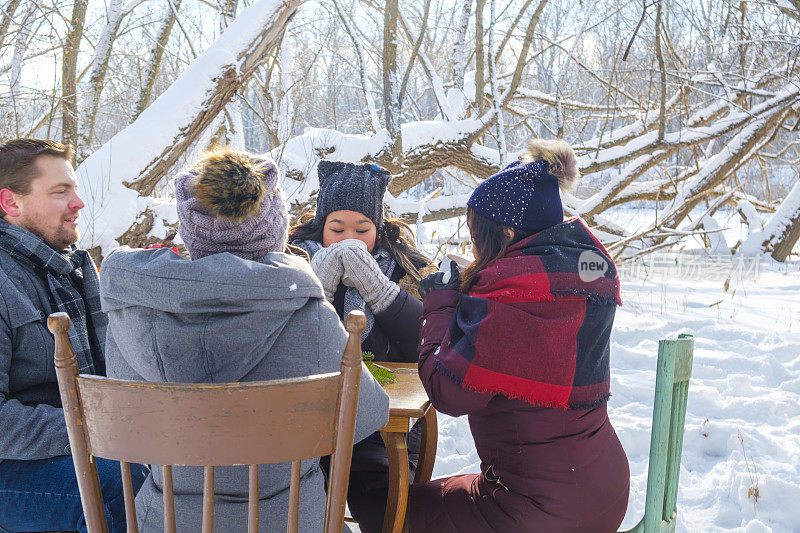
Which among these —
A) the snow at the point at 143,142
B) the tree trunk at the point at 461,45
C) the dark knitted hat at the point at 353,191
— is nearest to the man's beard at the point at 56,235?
the dark knitted hat at the point at 353,191

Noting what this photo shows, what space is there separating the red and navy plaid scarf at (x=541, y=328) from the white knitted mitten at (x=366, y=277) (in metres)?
0.59

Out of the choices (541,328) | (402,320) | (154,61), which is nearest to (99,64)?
(154,61)

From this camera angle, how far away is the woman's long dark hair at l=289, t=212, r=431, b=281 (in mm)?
2428

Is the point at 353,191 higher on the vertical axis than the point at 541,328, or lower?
higher

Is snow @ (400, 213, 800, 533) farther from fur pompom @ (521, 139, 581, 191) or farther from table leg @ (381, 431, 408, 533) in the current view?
table leg @ (381, 431, 408, 533)

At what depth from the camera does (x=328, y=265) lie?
2.08 m

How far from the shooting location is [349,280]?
2143mm

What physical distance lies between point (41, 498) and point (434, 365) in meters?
1.08

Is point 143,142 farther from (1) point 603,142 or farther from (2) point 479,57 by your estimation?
(1) point 603,142

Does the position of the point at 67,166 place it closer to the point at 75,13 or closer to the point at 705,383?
the point at 705,383

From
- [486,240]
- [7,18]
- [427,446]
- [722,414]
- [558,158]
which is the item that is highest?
[7,18]

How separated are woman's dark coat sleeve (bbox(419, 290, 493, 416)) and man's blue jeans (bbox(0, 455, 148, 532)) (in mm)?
906

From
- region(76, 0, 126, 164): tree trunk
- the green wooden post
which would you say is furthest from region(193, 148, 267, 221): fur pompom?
region(76, 0, 126, 164): tree trunk

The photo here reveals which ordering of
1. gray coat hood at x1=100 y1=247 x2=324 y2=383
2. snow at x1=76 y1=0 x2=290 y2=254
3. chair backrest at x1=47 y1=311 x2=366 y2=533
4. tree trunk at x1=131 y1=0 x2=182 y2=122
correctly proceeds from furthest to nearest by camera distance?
tree trunk at x1=131 y1=0 x2=182 y2=122, snow at x1=76 y1=0 x2=290 y2=254, gray coat hood at x1=100 y1=247 x2=324 y2=383, chair backrest at x1=47 y1=311 x2=366 y2=533
